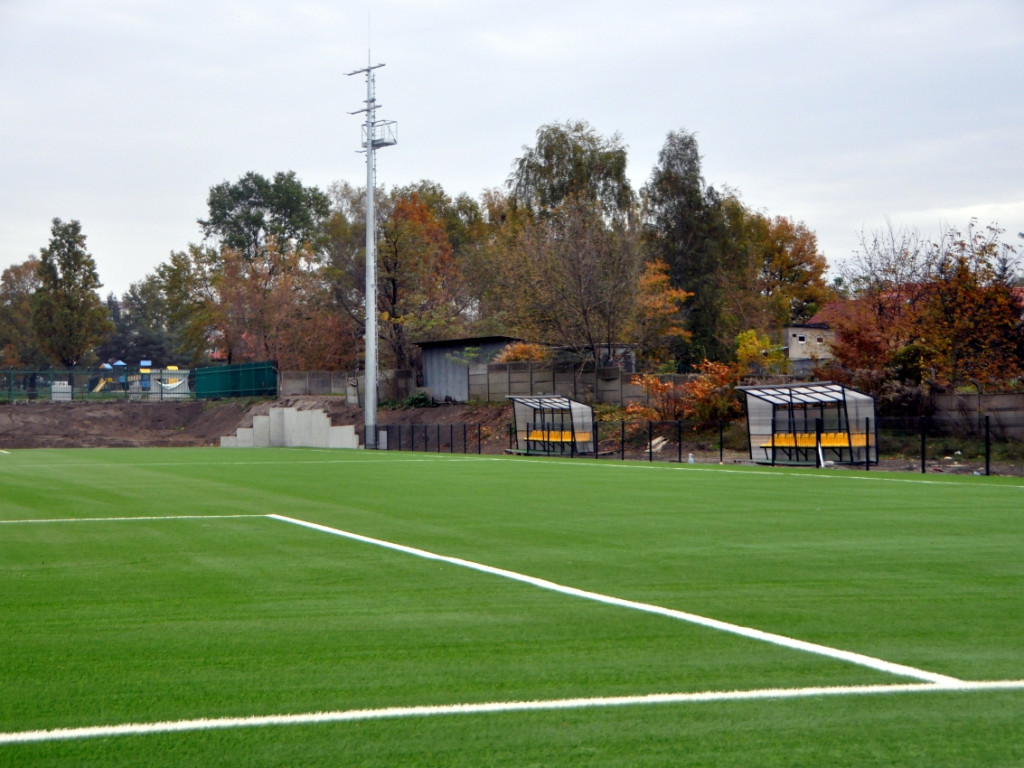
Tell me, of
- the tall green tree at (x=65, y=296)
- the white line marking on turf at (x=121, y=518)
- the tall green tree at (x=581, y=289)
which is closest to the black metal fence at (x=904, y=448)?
the tall green tree at (x=581, y=289)

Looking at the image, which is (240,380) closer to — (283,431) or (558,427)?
(283,431)

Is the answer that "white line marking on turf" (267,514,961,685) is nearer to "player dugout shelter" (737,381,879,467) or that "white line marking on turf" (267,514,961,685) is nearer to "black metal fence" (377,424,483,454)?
"player dugout shelter" (737,381,879,467)

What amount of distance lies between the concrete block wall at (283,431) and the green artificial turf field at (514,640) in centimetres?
3823

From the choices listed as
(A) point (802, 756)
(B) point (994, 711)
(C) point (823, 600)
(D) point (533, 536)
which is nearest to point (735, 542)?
(D) point (533, 536)

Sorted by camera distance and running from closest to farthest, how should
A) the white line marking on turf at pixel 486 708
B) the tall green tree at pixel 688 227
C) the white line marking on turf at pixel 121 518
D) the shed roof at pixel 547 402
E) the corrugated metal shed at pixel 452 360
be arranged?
the white line marking on turf at pixel 486 708 → the white line marking on turf at pixel 121 518 → the shed roof at pixel 547 402 → the corrugated metal shed at pixel 452 360 → the tall green tree at pixel 688 227

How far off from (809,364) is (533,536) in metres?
46.2

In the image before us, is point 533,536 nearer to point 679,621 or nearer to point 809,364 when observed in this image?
point 679,621

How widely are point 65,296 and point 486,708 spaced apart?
79918 mm

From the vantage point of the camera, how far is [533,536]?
1148 cm

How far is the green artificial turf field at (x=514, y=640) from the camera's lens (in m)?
4.33

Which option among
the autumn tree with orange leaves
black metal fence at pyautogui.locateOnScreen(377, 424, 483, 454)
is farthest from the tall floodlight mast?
the autumn tree with orange leaves

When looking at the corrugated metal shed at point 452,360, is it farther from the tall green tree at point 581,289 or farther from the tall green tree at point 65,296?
the tall green tree at point 65,296

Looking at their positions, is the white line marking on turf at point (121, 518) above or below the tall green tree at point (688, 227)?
below

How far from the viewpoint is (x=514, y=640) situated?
6.20 metres
